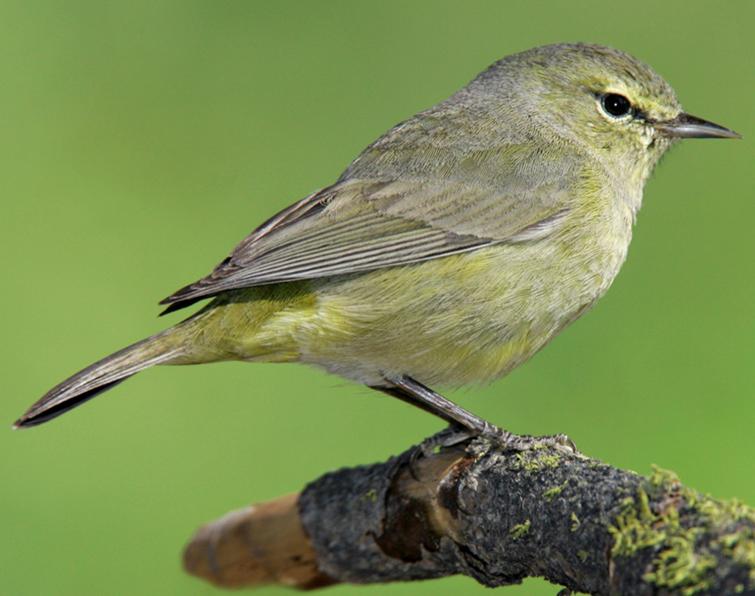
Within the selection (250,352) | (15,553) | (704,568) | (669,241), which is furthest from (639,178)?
(15,553)

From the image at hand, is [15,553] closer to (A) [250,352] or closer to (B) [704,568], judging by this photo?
(A) [250,352]

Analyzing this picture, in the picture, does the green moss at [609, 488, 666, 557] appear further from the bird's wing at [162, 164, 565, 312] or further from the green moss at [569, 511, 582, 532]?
the bird's wing at [162, 164, 565, 312]

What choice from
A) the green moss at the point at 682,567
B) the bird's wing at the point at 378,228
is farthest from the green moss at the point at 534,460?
the bird's wing at the point at 378,228

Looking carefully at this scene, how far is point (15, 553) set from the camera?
4.91 m

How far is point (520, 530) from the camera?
3.12 metres

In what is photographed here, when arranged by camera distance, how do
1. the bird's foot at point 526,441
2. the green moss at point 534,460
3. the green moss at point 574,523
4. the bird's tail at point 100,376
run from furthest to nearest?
the bird's tail at point 100,376 < the bird's foot at point 526,441 < the green moss at point 534,460 < the green moss at point 574,523

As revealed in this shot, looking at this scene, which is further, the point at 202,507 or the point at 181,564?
the point at 202,507

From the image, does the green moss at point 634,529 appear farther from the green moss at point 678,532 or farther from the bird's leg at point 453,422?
the bird's leg at point 453,422

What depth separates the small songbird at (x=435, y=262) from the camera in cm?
415

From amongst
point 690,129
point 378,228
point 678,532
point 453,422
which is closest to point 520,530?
point 678,532

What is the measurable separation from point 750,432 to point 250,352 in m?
2.18

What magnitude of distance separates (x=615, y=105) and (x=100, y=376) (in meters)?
2.37

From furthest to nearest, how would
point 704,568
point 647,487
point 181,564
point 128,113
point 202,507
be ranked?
point 128,113, point 202,507, point 181,564, point 647,487, point 704,568

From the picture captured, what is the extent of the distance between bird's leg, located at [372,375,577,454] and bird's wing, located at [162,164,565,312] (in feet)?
1.63
